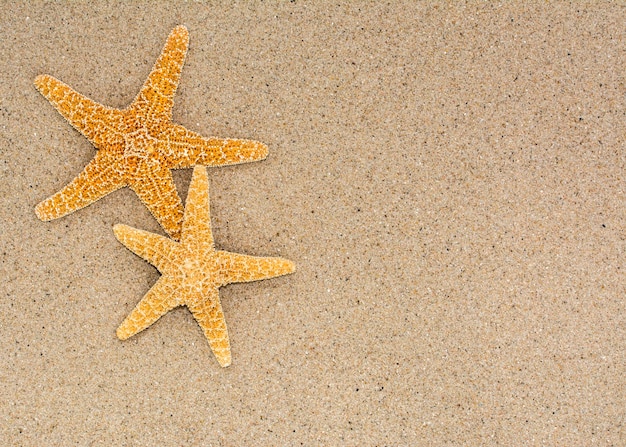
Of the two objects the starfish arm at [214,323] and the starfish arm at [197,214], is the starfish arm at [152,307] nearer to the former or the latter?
the starfish arm at [214,323]

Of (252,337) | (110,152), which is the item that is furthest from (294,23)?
(252,337)

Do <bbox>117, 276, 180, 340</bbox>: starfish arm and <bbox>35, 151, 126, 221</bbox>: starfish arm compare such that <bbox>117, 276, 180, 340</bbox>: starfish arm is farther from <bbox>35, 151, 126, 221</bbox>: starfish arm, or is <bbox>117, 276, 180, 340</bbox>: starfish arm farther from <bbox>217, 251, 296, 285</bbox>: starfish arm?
<bbox>35, 151, 126, 221</bbox>: starfish arm

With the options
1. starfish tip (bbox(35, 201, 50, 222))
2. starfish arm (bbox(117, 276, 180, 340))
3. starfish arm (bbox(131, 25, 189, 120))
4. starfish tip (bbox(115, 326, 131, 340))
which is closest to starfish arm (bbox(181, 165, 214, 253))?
starfish arm (bbox(117, 276, 180, 340))

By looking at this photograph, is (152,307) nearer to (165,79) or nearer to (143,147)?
(143,147)

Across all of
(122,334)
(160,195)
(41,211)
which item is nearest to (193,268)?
(160,195)

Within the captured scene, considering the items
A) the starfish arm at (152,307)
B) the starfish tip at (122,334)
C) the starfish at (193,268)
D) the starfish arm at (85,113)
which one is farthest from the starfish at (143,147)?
the starfish tip at (122,334)

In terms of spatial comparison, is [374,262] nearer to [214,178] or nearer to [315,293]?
[315,293]

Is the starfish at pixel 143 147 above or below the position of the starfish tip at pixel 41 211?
above
